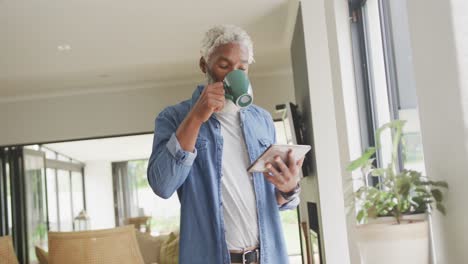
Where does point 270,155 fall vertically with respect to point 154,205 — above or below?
above

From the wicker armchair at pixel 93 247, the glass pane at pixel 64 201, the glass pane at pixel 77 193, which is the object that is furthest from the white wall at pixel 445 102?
the glass pane at pixel 77 193

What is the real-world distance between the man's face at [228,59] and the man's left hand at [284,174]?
24 cm

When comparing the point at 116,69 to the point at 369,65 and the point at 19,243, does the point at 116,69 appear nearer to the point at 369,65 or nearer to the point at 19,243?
the point at 19,243

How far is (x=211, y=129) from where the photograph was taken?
4.38 feet

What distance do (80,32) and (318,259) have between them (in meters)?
2.84

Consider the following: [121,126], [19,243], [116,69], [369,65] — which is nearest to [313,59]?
[369,65]

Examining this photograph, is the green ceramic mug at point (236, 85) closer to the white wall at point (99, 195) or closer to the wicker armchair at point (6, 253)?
the wicker armchair at point (6, 253)

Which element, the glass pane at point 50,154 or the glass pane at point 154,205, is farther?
the glass pane at point 154,205

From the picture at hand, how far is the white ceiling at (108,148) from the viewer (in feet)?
37.1

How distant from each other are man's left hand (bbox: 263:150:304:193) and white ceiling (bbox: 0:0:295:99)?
10.5ft

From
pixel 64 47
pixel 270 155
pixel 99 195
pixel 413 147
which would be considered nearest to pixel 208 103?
pixel 270 155

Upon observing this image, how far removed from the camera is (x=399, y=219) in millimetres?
1233

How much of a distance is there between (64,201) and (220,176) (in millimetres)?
12037

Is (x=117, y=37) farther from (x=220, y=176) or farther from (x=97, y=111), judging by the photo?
(x=220, y=176)
